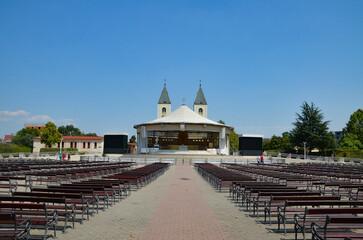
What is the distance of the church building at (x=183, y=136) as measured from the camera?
54.7 m

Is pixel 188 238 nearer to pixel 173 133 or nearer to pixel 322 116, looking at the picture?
pixel 173 133

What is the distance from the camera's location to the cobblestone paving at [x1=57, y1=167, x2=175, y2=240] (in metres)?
6.00

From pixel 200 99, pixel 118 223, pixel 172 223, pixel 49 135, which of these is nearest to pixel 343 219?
pixel 172 223

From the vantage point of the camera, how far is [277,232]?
646cm

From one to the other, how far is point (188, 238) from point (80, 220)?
10.6ft

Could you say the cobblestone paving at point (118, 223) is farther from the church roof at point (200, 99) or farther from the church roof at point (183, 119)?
the church roof at point (200, 99)

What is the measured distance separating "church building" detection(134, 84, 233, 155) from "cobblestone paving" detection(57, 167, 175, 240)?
142ft

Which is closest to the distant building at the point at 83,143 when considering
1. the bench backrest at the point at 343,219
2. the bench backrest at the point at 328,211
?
the bench backrest at the point at 328,211

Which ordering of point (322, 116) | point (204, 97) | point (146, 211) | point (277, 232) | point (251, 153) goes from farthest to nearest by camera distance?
point (204, 97)
point (322, 116)
point (251, 153)
point (146, 211)
point (277, 232)

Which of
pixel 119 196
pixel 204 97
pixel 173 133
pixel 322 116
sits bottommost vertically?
pixel 119 196

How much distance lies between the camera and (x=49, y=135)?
6812 centimetres

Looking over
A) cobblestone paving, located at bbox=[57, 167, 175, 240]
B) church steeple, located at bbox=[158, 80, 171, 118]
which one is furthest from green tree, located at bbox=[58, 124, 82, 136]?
cobblestone paving, located at bbox=[57, 167, 175, 240]

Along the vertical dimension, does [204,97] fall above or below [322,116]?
above

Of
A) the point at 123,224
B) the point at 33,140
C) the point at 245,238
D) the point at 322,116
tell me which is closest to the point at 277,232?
the point at 245,238
